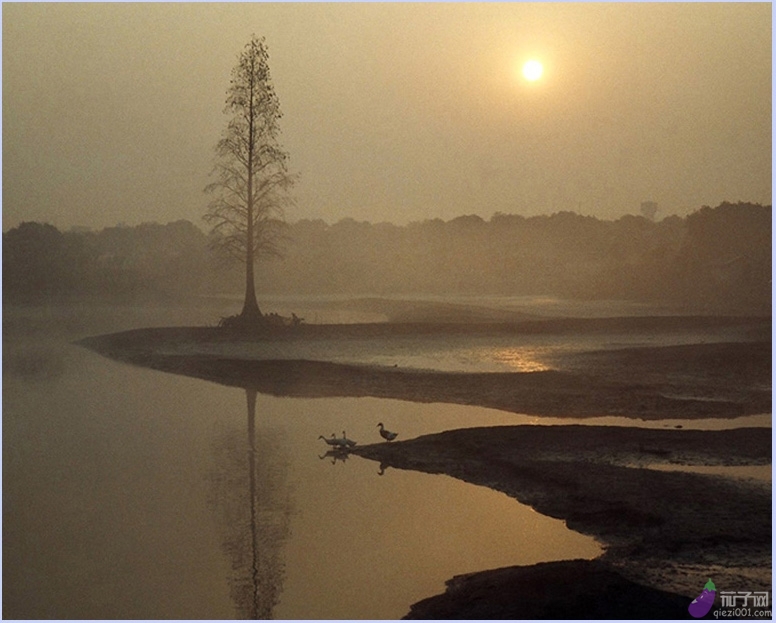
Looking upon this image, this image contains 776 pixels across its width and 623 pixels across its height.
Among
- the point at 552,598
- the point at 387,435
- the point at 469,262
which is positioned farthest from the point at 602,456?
the point at 469,262

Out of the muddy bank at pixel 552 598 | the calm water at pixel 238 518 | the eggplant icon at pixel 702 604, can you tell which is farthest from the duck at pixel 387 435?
the eggplant icon at pixel 702 604

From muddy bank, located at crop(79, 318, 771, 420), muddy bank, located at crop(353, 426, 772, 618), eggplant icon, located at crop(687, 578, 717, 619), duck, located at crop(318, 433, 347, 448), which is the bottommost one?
eggplant icon, located at crop(687, 578, 717, 619)

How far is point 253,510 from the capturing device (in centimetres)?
1024

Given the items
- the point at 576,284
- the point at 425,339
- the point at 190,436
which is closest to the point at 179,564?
the point at 190,436

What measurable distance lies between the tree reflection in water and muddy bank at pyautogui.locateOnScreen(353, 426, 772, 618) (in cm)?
135

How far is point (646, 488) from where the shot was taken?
10.7m

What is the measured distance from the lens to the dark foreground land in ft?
26.7

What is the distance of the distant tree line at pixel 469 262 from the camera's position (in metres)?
27.3

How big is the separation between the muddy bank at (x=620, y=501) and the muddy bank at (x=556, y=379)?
7.18 feet

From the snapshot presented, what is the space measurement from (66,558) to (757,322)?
20609mm

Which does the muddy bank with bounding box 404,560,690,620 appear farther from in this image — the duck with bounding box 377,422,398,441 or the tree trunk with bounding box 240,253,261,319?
the tree trunk with bounding box 240,253,261,319

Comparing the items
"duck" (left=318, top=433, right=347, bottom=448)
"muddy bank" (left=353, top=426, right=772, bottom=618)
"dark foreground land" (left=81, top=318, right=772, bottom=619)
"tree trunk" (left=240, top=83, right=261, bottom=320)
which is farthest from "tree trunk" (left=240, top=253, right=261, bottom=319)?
"muddy bank" (left=353, top=426, right=772, bottom=618)

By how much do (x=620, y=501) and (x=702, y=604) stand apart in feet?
7.92

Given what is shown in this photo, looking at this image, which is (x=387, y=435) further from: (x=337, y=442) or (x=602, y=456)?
(x=602, y=456)
